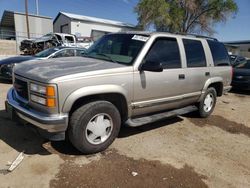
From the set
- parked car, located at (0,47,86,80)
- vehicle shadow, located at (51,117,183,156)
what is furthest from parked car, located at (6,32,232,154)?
parked car, located at (0,47,86,80)

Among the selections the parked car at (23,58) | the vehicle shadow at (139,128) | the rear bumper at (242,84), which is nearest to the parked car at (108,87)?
the vehicle shadow at (139,128)

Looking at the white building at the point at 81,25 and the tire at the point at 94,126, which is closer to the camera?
the tire at the point at 94,126

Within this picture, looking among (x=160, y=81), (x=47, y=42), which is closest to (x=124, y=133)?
(x=160, y=81)

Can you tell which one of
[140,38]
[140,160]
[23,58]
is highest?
[140,38]

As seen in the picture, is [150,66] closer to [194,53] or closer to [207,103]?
[194,53]

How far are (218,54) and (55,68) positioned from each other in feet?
14.0

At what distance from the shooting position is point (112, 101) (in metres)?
3.77

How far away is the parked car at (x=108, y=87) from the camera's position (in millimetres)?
3068

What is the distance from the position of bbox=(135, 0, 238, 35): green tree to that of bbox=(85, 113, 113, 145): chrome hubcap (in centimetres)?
2607

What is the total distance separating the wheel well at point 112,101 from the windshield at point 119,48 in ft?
1.95

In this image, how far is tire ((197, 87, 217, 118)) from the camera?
18.4 feet

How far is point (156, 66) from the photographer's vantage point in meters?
3.69

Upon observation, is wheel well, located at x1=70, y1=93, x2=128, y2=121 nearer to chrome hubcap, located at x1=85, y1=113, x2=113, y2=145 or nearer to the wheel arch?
the wheel arch

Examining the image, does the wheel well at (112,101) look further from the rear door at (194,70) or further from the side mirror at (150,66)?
the rear door at (194,70)
